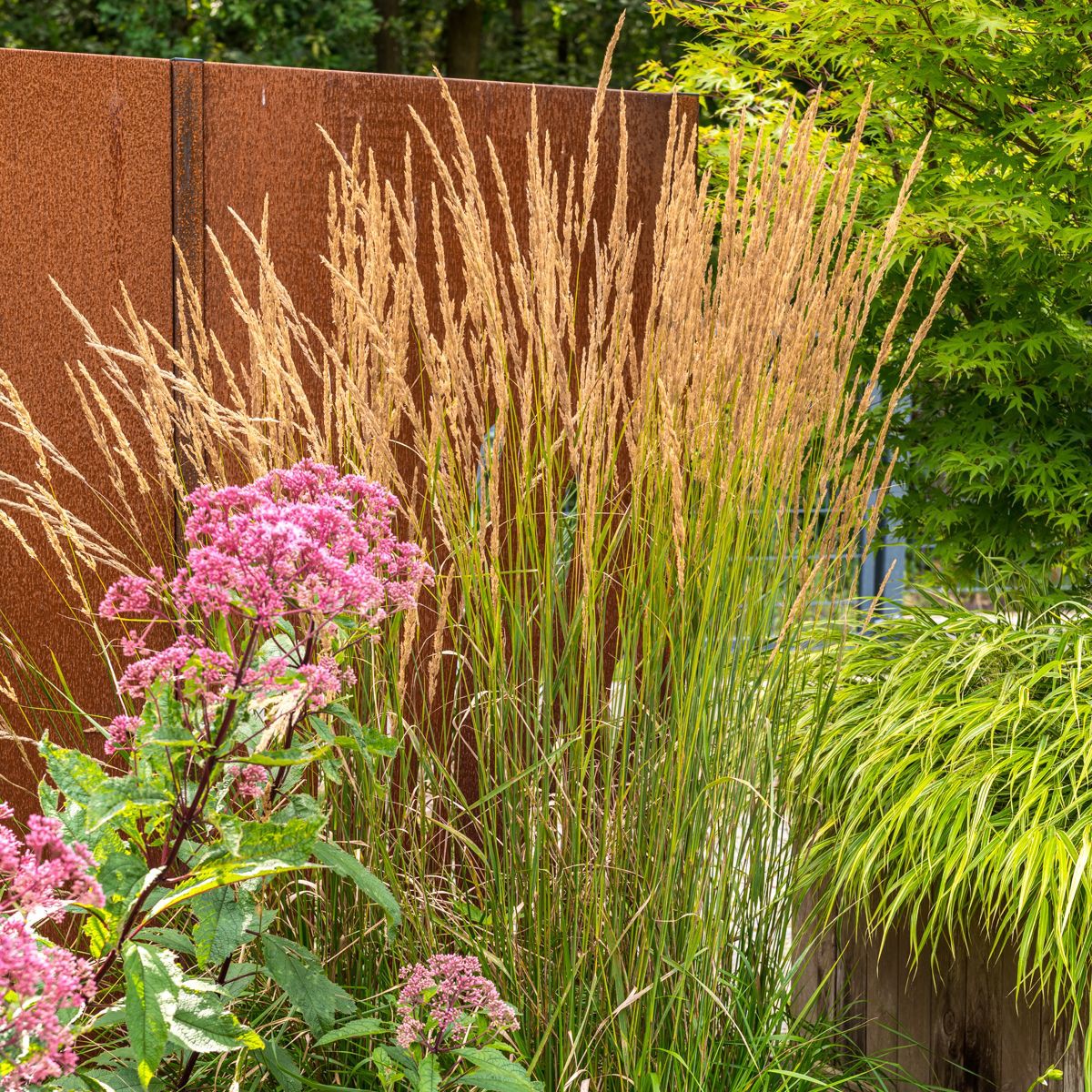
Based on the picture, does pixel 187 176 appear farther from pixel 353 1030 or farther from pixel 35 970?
pixel 35 970

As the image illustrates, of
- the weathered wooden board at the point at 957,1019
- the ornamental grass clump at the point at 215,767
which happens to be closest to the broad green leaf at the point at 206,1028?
the ornamental grass clump at the point at 215,767

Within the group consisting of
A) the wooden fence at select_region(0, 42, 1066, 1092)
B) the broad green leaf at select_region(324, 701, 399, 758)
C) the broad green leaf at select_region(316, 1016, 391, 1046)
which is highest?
the wooden fence at select_region(0, 42, 1066, 1092)

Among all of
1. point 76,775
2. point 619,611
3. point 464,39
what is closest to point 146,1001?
point 76,775

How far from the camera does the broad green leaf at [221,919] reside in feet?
4.94

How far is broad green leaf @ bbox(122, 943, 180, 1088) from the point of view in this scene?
133cm

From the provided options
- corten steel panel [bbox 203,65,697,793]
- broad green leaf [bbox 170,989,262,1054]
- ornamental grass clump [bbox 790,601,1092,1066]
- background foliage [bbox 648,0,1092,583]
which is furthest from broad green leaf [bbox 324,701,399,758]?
background foliage [bbox 648,0,1092,583]

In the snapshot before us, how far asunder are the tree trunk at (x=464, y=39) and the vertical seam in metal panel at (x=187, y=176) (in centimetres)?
775

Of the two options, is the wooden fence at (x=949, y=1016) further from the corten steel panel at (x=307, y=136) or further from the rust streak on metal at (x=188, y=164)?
the rust streak on metal at (x=188, y=164)

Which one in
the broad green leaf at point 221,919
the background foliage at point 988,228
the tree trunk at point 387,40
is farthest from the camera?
the tree trunk at point 387,40

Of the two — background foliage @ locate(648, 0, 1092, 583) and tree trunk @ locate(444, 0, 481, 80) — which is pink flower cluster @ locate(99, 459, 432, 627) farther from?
tree trunk @ locate(444, 0, 481, 80)

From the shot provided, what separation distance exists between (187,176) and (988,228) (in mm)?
1761

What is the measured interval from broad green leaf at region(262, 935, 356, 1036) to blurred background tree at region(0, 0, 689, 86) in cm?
734

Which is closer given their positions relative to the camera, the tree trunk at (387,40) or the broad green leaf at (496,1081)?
the broad green leaf at (496,1081)

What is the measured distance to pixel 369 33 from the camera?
947 cm
